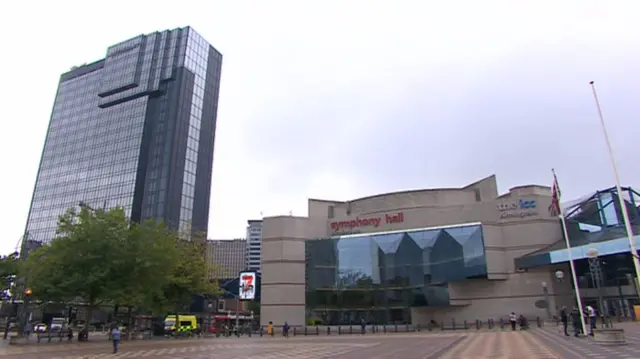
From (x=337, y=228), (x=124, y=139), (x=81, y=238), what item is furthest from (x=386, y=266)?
(x=124, y=139)

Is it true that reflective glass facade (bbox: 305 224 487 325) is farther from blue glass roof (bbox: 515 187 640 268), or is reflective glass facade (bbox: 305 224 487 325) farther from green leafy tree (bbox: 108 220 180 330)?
green leafy tree (bbox: 108 220 180 330)

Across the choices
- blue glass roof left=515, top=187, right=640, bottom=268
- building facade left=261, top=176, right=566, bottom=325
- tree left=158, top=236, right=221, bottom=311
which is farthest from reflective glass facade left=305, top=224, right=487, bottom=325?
tree left=158, top=236, right=221, bottom=311

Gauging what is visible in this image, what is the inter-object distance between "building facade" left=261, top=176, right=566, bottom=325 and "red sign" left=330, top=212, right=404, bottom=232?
0.39 ft

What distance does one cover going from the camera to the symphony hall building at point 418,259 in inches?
1870

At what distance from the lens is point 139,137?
120000 millimetres

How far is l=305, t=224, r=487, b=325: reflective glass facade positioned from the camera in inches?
1917

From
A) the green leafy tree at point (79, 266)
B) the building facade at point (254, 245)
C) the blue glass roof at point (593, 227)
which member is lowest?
the green leafy tree at point (79, 266)

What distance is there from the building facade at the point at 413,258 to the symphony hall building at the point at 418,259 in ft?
0.35

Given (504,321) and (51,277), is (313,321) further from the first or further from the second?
(51,277)

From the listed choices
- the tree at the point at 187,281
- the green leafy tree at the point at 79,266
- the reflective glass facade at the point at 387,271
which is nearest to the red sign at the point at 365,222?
the reflective glass facade at the point at 387,271

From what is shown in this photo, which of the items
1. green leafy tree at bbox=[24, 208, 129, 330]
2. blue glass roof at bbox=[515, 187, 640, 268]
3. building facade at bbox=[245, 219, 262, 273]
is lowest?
green leafy tree at bbox=[24, 208, 129, 330]

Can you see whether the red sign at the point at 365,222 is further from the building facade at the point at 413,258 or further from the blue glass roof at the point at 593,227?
the blue glass roof at the point at 593,227

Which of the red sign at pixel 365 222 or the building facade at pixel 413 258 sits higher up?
the red sign at pixel 365 222

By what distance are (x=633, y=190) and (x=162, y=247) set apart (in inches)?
1853
